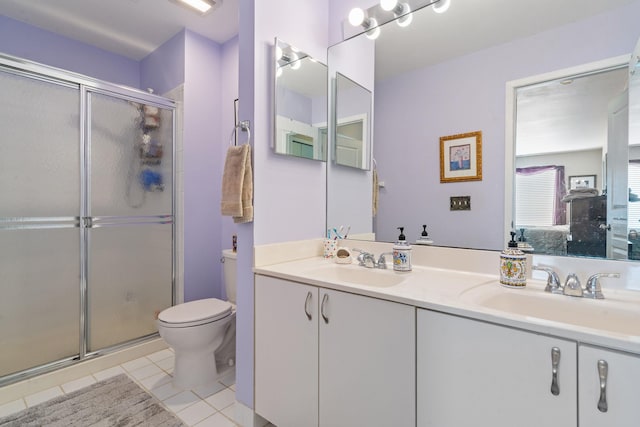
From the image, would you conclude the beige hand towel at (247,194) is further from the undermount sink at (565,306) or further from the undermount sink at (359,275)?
the undermount sink at (565,306)

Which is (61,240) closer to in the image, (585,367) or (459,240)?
(459,240)

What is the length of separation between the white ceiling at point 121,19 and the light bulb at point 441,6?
1389mm

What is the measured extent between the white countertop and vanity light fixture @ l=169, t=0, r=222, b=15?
1.86 meters

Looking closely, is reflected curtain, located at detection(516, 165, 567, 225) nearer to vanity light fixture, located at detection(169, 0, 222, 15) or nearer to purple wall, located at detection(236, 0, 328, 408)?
purple wall, located at detection(236, 0, 328, 408)

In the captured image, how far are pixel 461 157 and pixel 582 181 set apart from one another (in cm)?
45

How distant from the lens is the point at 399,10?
5.22ft

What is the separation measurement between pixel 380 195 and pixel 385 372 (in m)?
0.94

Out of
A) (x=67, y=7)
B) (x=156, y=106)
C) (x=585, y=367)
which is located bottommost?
(x=585, y=367)

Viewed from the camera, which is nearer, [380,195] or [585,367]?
[585,367]

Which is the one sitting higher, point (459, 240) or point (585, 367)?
point (459, 240)

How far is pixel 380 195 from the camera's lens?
171cm

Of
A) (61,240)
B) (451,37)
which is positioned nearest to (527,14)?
(451,37)

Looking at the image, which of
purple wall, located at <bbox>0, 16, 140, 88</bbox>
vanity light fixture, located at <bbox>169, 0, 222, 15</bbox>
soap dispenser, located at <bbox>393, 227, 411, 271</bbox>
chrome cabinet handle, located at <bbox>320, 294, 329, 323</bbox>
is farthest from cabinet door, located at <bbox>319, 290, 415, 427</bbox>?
purple wall, located at <bbox>0, 16, 140, 88</bbox>

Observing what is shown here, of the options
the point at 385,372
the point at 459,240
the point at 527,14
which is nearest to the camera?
the point at 385,372
